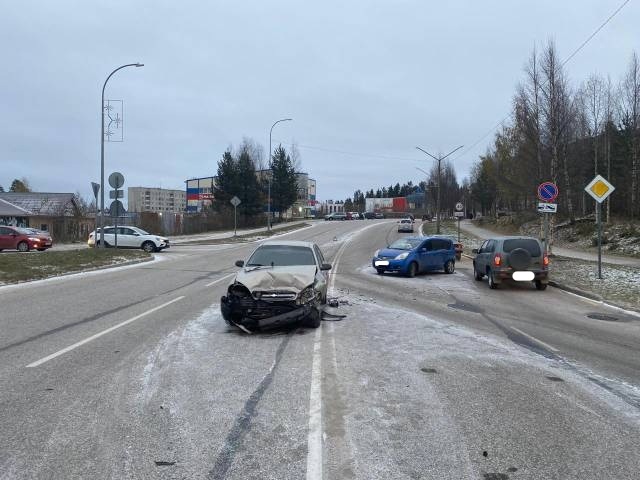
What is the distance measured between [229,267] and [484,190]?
70148 mm

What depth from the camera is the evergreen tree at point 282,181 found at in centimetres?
7338

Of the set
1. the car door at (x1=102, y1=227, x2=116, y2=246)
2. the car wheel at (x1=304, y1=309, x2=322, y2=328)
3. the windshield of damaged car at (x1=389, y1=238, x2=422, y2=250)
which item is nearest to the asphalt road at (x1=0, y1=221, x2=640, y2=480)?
the car wheel at (x1=304, y1=309, x2=322, y2=328)

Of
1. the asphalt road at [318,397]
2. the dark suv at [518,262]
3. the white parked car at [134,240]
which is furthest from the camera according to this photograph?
the white parked car at [134,240]

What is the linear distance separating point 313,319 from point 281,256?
215 centimetres

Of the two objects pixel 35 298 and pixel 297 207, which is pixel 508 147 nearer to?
pixel 297 207

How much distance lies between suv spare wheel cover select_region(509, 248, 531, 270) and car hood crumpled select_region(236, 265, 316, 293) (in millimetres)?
8668

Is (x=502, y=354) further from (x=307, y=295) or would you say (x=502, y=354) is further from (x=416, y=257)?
(x=416, y=257)

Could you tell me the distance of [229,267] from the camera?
71.3 ft

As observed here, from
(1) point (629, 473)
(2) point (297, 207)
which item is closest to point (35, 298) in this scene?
(1) point (629, 473)

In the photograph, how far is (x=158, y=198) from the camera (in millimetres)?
158500

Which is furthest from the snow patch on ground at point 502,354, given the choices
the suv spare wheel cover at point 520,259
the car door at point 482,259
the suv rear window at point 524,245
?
Result: the car door at point 482,259

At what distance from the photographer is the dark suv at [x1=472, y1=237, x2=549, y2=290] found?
621 inches

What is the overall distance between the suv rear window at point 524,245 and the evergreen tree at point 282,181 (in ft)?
190

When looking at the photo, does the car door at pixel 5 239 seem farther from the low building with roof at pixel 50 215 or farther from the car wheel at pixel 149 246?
the low building with roof at pixel 50 215
